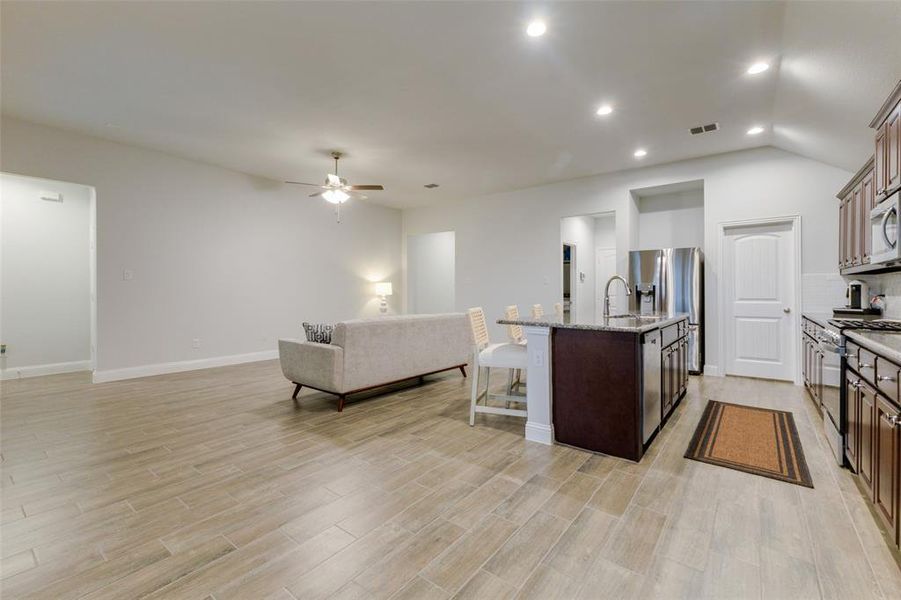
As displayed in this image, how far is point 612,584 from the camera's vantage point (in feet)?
4.95

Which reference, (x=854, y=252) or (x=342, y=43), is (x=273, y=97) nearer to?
(x=342, y=43)

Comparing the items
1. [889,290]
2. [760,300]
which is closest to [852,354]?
[889,290]

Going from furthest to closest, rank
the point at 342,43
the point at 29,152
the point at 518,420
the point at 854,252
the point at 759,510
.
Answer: the point at 29,152 → the point at 854,252 → the point at 518,420 → the point at 342,43 → the point at 759,510

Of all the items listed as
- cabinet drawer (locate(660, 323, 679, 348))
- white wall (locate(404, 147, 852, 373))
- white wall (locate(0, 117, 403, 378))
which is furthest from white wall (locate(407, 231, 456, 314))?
cabinet drawer (locate(660, 323, 679, 348))

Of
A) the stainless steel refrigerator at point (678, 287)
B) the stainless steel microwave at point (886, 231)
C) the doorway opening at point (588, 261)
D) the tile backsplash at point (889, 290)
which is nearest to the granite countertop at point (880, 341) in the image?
the stainless steel microwave at point (886, 231)

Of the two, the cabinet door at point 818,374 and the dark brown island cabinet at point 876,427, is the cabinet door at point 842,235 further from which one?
the dark brown island cabinet at point 876,427

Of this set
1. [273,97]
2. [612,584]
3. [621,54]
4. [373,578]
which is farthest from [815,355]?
[273,97]

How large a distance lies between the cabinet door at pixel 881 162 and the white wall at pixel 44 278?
8314mm

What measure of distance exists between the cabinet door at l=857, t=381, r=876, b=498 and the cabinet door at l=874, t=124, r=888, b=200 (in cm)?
163

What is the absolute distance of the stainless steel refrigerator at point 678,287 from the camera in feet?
16.9

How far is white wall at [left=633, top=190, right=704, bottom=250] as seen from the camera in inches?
232

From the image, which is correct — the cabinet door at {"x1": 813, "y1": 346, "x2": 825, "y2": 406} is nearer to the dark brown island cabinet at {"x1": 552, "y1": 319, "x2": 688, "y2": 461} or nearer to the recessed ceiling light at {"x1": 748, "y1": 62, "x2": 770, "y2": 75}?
the dark brown island cabinet at {"x1": 552, "y1": 319, "x2": 688, "y2": 461}

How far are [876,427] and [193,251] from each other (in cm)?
700

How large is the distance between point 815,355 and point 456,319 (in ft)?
11.2
